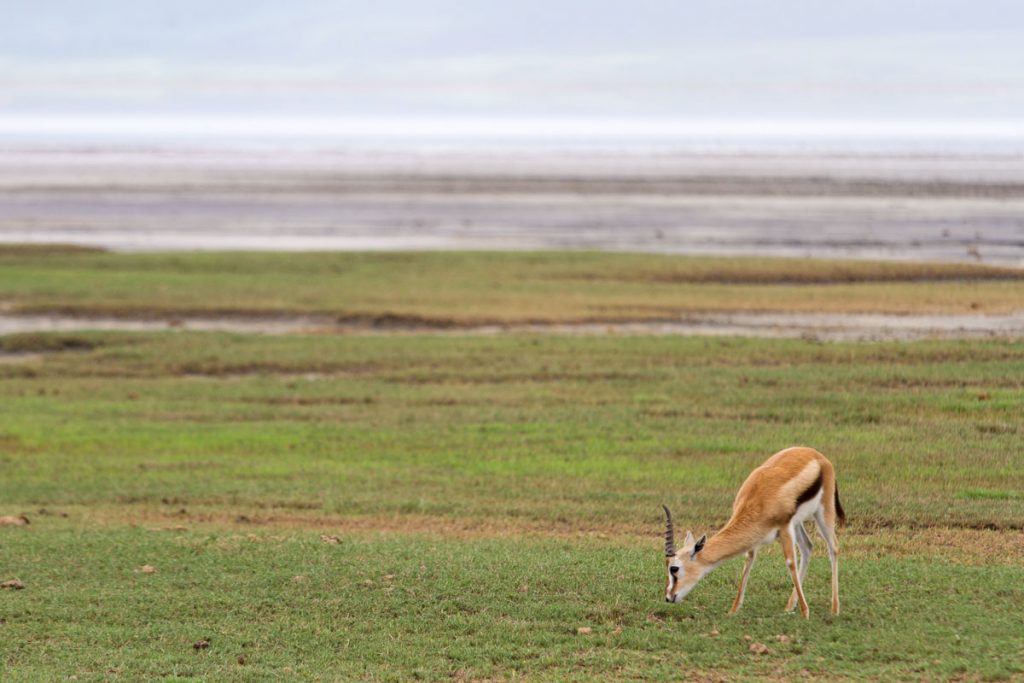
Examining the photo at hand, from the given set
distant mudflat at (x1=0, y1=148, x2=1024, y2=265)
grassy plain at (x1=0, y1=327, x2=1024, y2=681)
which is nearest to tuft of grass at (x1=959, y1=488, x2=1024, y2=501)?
grassy plain at (x1=0, y1=327, x2=1024, y2=681)

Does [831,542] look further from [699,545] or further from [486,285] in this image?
[486,285]

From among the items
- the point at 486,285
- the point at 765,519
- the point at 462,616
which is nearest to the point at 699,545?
the point at 765,519

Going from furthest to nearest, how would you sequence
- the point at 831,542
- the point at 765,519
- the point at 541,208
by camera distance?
1. the point at 541,208
2. the point at 831,542
3. the point at 765,519

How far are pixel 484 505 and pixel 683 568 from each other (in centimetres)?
534

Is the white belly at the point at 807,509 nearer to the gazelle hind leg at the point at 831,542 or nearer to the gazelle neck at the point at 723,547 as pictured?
the gazelle hind leg at the point at 831,542

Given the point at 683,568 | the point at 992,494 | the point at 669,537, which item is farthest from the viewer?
the point at 992,494

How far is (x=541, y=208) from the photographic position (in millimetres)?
74312

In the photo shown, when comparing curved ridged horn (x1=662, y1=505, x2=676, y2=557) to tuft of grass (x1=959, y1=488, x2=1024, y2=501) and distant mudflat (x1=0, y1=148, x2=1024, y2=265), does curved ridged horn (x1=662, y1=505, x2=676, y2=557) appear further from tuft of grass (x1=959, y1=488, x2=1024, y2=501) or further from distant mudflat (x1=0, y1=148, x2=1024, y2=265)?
distant mudflat (x1=0, y1=148, x2=1024, y2=265)

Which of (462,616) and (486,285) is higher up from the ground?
(486,285)

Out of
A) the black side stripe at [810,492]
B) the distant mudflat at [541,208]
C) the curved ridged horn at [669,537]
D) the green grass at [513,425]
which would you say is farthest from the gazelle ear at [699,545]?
the distant mudflat at [541,208]

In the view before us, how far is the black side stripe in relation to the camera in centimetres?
1019

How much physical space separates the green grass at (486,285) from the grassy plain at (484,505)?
5.94m

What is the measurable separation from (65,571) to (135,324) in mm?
20659

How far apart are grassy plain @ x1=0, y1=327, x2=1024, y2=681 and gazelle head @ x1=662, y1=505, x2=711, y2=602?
0.44 meters
